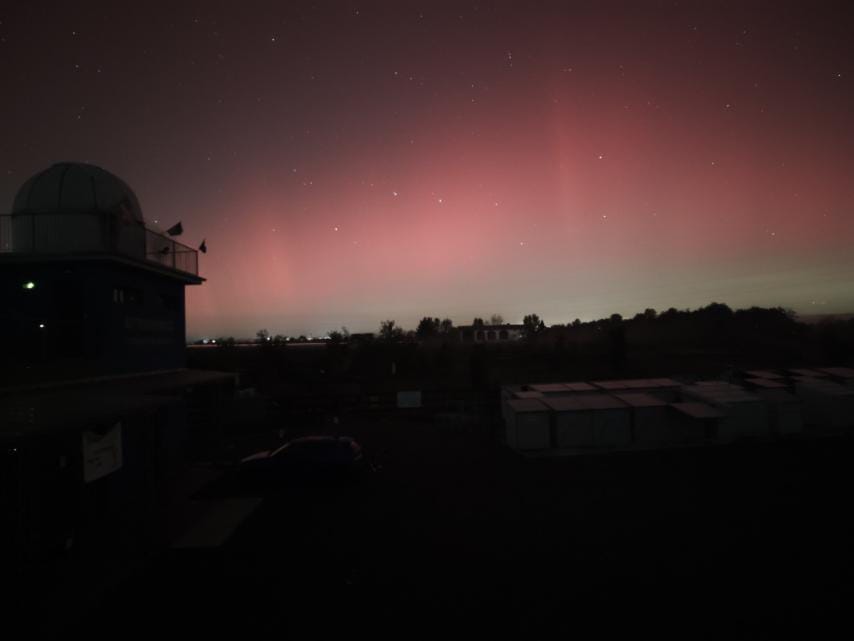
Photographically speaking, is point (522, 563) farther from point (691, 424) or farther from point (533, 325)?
point (533, 325)

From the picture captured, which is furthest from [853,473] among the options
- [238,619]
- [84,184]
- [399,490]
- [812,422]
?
[84,184]

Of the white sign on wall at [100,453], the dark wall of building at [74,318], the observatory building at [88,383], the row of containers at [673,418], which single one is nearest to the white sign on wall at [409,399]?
the row of containers at [673,418]

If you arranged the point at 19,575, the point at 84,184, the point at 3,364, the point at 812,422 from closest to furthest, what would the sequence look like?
the point at 19,575, the point at 3,364, the point at 84,184, the point at 812,422

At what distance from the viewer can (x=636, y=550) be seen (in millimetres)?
8148

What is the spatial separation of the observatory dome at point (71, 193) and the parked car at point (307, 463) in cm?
761

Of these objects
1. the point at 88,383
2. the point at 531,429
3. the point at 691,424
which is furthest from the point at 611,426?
the point at 88,383

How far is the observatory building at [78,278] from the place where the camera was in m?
11.1

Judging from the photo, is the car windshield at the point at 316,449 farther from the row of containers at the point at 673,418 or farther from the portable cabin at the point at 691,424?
the portable cabin at the point at 691,424

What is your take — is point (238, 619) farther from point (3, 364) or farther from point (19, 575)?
point (3, 364)

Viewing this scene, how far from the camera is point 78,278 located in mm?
11836

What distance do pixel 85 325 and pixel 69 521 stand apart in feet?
15.6

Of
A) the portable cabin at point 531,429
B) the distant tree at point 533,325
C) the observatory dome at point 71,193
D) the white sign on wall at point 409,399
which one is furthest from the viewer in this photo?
the distant tree at point 533,325

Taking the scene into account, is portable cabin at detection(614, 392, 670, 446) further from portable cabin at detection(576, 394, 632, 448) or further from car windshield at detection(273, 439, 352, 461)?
car windshield at detection(273, 439, 352, 461)

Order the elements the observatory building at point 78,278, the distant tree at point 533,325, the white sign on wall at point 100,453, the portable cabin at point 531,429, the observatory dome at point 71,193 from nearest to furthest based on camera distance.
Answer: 1. the white sign on wall at point 100,453
2. the observatory building at point 78,278
3. the observatory dome at point 71,193
4. the portable cabin at point 531,429
5. the distant tree at point 533,325
